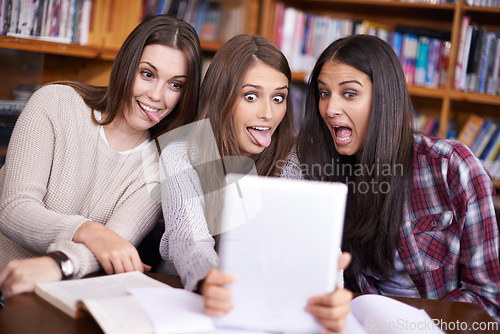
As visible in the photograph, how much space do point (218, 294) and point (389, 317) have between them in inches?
15.1

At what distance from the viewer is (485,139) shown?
2.80 meters

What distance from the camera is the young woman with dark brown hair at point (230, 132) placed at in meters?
1.45

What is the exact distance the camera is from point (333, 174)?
1.75m

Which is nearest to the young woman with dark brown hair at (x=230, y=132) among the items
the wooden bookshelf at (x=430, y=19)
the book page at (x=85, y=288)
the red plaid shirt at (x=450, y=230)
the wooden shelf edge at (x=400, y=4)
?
the book page at (x=85, y=288)

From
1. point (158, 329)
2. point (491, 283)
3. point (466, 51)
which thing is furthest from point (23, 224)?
point (466, 51)

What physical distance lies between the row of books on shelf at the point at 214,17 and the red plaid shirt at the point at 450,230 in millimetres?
1806

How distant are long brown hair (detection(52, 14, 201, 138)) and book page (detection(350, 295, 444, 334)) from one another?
836 mm

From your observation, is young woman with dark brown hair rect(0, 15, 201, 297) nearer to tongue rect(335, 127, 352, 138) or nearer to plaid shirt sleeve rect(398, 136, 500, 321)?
tongue rect(335, 127, 352, 138)

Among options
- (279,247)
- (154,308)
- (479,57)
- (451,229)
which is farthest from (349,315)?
(479,57)

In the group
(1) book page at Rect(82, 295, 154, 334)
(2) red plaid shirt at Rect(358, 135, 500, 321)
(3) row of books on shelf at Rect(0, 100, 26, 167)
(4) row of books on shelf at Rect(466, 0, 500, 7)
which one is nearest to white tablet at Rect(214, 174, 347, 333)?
(1) book page at Rect(82, 295, 154, 334)

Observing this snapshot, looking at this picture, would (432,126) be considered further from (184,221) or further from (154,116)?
(184,221)

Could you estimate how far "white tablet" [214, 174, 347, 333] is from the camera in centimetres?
85

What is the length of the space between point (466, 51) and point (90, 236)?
223cm

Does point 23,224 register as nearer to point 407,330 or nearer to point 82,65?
point 407,330
